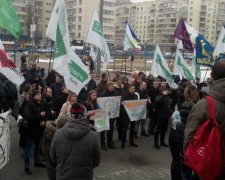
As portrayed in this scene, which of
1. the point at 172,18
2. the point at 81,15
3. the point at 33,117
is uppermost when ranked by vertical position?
the point at 172,18

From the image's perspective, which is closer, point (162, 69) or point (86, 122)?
point (86, 122)

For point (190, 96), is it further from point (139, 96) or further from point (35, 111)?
point (139, 96)

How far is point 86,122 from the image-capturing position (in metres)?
4.39

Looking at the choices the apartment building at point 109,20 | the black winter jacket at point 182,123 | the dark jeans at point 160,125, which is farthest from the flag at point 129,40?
the apartment building at point 109,20

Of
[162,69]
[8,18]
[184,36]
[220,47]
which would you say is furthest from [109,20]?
[8,18]

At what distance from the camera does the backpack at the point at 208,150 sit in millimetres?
3199

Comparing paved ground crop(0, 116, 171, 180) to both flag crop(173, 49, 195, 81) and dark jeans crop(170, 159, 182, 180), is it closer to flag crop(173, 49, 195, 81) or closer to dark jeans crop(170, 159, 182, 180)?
dark jeans crop(170, 159, 182, 180)

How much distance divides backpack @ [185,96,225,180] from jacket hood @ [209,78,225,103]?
10 cm

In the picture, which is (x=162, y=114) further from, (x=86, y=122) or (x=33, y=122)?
(x=86, y=122)

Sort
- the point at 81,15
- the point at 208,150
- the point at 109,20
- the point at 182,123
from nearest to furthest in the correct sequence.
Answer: the point at 208,150
the point at 182,123
the point at 81,15
the point at 109,20

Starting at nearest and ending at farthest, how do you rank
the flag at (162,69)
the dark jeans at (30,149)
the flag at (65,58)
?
the dark jeans at (30,149) → the flag at (65,58) → the flag at (162,69)

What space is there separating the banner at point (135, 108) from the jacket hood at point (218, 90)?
6.74m

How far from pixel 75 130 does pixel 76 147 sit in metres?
0.19

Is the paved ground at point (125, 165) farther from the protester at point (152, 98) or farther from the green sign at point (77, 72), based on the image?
the green sign at point (77, 72)
